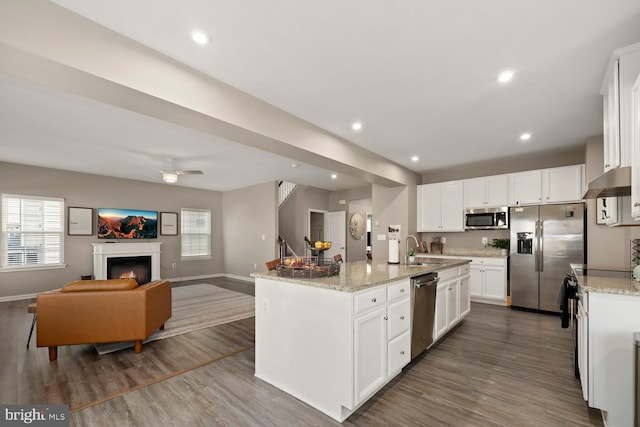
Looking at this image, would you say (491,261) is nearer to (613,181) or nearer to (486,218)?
(486,218)

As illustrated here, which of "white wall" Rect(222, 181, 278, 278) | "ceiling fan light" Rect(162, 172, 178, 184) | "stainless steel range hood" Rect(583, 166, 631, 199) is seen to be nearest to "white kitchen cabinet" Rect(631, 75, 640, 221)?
"stainless steel range hood" Rect(583, 166, 631, 199)

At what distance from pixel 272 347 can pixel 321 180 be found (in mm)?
5240

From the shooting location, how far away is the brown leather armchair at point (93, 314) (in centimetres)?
290

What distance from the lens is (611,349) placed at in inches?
75.4

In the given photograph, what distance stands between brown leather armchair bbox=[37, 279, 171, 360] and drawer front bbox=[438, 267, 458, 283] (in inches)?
130

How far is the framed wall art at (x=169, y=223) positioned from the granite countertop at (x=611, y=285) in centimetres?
811

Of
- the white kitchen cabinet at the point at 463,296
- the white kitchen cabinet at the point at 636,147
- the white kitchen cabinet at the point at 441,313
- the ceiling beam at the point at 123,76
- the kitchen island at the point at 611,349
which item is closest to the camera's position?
the ceiling beam at the point at 123,76

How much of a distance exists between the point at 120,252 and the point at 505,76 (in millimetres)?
7598

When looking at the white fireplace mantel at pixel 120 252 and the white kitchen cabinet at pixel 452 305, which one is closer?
the white kitchen cabinet at pixel 452 305

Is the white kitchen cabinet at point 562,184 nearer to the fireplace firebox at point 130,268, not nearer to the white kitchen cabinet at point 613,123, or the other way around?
the white kitchen cabinet at point 613,123

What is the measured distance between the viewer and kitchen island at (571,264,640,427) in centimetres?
187

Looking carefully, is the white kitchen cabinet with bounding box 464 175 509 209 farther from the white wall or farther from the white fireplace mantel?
the white fireplace mantel

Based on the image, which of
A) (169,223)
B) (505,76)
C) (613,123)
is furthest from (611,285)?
(169,223)

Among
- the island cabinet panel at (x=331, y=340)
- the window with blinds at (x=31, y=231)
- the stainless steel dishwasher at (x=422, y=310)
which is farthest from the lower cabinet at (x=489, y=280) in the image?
the window with blinds at (x=31, y=231)
